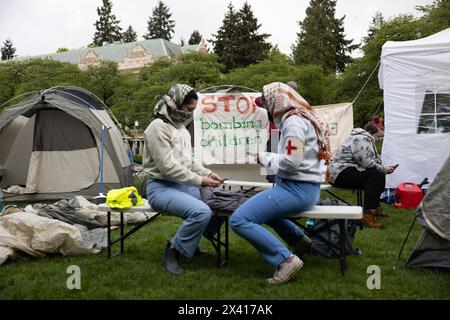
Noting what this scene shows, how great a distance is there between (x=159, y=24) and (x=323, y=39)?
3988cm

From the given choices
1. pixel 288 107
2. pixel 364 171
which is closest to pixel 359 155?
pixel 364 171

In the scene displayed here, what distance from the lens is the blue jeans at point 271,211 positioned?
3.31 metres

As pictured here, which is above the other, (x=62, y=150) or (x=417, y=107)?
(x=417, y=107)

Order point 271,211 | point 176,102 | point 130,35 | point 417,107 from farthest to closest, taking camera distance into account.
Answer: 1. point 130,35
2. point 417,107
3. point 176,102
4. point 271,211

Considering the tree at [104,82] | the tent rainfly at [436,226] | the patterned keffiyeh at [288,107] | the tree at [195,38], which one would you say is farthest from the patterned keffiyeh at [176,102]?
the tree at [195,38]

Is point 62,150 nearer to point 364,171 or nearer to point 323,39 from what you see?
point 364,171

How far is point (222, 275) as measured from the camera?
3621 mm

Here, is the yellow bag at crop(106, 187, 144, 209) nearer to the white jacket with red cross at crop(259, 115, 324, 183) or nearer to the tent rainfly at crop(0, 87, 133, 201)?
the white jacket with red cross at crop(259, 115, 324, 183)

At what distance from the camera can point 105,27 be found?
67.4 metres

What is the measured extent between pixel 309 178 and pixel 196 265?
1279mm

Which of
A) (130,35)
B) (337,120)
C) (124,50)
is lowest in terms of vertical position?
(337,120)

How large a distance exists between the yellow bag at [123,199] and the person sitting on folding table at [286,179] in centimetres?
109
